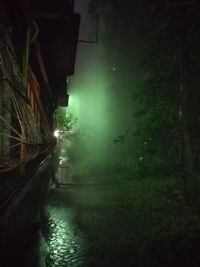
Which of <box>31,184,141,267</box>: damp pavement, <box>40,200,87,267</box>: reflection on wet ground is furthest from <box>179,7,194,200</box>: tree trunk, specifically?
<box>40,200,87,267</box>: reflection on wet ground

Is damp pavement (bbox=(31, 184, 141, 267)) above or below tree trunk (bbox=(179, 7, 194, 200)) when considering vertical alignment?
below

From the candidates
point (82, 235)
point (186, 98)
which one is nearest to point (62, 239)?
point (82, 235)

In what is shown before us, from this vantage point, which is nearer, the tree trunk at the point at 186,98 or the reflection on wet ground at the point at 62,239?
the reflection on wet ground at the point at 62,239

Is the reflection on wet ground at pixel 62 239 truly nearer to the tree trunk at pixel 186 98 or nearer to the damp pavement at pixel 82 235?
the damp pavement at pixel 82 235

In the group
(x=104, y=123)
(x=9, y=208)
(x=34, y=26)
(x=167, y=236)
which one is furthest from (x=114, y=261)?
(x=104, y=123)

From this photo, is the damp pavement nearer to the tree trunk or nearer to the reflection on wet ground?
the reflection on wet ground

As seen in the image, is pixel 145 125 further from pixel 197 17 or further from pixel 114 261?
pixel 114 261

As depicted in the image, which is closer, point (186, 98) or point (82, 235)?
point (82, 235)

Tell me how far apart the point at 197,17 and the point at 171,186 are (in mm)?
6607

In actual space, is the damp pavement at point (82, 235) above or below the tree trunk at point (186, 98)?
below

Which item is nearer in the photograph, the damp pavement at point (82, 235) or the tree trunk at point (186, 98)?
the damp pavement at point (82, 235)

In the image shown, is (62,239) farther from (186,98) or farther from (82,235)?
(186,98)

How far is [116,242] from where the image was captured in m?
8.11

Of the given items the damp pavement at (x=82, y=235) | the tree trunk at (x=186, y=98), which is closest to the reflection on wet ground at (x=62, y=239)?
the damp pavement at (x=82, y=235)
